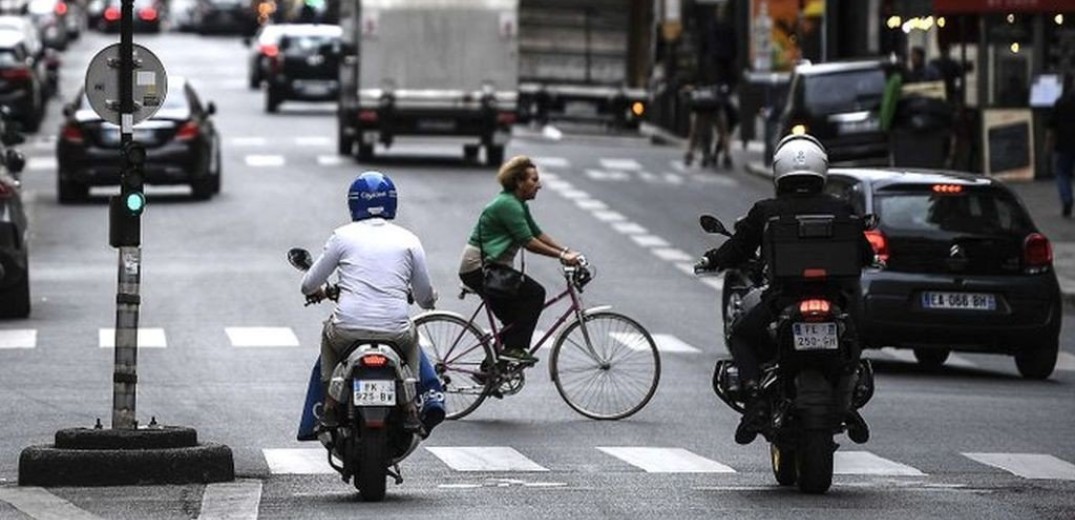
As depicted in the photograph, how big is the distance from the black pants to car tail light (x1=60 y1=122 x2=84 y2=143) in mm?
19496

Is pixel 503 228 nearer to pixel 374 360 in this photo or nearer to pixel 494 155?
pixel 374 360

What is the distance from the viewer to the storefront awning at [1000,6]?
39094mm

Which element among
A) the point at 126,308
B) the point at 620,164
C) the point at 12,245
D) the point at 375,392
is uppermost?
the point at 126,308

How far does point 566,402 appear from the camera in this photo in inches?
745

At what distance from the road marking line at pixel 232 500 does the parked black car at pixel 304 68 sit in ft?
151

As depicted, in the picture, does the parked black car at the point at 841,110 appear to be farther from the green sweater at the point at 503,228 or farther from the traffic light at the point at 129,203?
the traffic light at the point at 129,203

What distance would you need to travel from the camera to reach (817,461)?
14.1 meters

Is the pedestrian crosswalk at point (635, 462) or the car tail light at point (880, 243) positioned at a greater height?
the car tail light at point (880, 243)

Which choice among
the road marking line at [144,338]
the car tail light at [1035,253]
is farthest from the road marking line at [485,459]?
the road marking line at [144,338]

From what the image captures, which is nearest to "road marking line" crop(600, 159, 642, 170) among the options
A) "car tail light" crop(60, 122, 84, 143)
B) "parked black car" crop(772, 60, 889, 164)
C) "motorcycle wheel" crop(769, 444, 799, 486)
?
"parked black car" crop(772, 60, 889, 164)

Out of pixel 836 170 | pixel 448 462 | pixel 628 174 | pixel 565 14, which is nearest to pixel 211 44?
pixel 565 14

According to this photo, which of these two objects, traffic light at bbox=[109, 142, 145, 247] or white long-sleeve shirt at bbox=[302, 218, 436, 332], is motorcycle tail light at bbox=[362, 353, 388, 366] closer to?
white long-sleeve shirt at bbox=[302, 218, 436, 332]

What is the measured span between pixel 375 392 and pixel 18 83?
39957mm

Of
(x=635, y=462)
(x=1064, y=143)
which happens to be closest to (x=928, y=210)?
(x=635, y=462)
